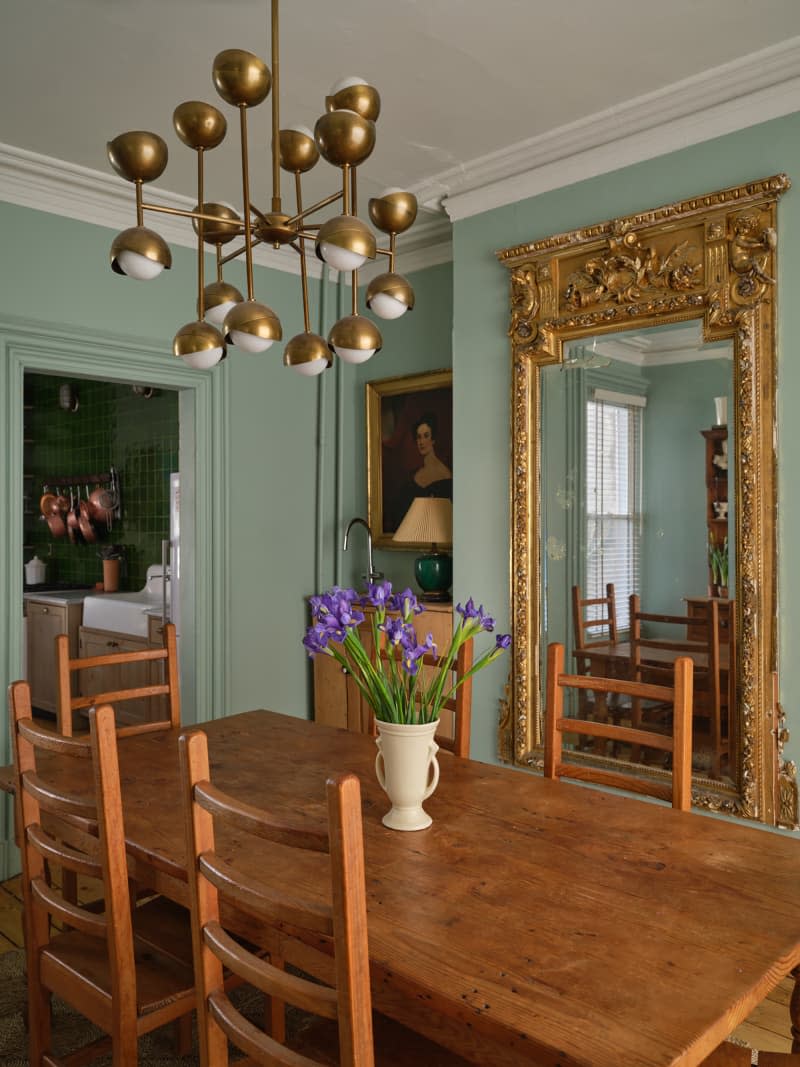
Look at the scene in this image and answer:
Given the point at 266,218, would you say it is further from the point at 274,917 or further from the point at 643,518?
the point at 643,518

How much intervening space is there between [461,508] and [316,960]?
241cm

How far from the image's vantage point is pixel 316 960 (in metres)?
1.32

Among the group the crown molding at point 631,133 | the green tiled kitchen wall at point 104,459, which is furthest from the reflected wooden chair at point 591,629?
the green tiled kitchen wall at point 104,459

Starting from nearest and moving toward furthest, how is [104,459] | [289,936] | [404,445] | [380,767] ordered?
[289,936]
[380,767]
[404,445]
[104,459]

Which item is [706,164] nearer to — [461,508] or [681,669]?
[461,508]

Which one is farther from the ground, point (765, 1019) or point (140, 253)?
point (140, 253)

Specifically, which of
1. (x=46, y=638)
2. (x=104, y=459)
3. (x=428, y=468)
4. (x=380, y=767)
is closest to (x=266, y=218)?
(x=380, y=767)

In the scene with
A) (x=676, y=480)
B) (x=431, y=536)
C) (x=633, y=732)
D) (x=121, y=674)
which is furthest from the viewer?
(x=121, y=674)

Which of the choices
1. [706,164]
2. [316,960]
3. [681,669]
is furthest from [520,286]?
[316,960]

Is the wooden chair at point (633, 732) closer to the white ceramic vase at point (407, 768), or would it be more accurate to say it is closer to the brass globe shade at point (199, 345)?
the white ceramic vase at point (407, 768)

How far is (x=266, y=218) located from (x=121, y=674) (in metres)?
3.61

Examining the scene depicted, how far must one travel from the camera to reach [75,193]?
3471mm

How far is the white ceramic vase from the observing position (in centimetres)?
173

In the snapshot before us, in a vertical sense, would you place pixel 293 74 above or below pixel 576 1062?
above
